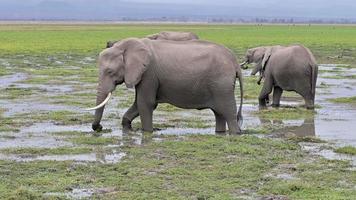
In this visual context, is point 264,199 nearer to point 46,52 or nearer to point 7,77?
point 7,77

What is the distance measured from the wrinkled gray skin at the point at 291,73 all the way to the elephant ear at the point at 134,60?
22.3ft

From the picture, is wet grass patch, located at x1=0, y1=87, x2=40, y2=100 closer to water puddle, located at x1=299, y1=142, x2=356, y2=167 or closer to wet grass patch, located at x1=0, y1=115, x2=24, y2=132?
wet grass patch, located at x1=0, y1=115, x2=24, y2=132

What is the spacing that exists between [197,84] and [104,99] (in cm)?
209

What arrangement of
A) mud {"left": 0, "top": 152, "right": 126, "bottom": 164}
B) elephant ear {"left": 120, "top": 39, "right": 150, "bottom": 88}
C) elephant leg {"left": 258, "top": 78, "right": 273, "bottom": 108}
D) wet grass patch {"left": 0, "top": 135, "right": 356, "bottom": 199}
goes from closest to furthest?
wet grass patch {"left": 0, "top": 135, "right": 356, "bottom": 199}
mud {"left": 0, "top": 152, "right": 126, "bottom": 164}
elephant ear {"left": 120, "top": 39, "right": 150, "bottom": 88}
elephant leg {"left": 258, "top": 78, "right": 273, "bottom": 108}

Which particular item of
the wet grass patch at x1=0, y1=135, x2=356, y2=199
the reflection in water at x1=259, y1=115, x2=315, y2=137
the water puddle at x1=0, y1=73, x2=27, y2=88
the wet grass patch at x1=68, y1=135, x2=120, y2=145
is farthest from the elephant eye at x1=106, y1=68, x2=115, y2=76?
the water puddle at x1=0, y1=73, x2=27, y2=88

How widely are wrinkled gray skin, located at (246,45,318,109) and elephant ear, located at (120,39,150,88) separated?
6783 millimetres

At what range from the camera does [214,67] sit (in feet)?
51.3

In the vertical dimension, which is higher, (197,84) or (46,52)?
(197,84)

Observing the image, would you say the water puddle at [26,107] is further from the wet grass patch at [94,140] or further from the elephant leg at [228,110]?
the elephant leg at [228,110]

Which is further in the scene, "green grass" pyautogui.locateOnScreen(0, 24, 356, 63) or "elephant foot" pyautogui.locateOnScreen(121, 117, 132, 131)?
"green grass" pyautogui.locateOnScreen(0, 24, 356, 63)

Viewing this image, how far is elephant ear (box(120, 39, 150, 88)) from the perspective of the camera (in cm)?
1514

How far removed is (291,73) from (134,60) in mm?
7072

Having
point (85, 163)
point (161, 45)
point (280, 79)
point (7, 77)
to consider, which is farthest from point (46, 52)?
point (85, 163)

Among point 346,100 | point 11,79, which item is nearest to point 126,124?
point 346,100
